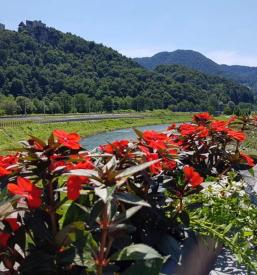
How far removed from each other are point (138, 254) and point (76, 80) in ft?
286

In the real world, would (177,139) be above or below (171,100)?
above

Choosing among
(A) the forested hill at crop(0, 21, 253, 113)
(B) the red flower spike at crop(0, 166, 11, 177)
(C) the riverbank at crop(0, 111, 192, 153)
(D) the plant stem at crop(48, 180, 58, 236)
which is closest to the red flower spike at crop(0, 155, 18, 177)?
(B) the red flower spike at crop(0, 166, 11, 177)

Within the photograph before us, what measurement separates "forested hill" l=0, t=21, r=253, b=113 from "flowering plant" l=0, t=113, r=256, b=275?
6231 cm

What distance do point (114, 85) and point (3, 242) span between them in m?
88.2

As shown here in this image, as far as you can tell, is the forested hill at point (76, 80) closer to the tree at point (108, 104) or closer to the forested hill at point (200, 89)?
the tree at point (108, 104)

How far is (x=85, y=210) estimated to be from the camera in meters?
0.93

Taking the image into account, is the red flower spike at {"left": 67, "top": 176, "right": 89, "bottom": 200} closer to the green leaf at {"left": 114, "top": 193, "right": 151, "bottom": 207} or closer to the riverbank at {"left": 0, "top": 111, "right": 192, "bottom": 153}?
the green leaf at {"left": 114, "top": 193, "right": 151, "bottom": 207}

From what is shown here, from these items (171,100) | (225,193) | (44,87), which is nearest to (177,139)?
(225,193)

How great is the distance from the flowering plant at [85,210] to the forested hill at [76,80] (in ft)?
204

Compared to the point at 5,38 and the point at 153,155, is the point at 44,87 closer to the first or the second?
the point at 5,38

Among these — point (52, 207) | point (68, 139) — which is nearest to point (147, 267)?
point (52, 207)

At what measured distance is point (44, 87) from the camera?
270ft

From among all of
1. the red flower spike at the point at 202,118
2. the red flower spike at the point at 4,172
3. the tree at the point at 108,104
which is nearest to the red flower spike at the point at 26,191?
the red flower spike at the point at 4,172

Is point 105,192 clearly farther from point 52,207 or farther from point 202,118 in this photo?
point 202,118
